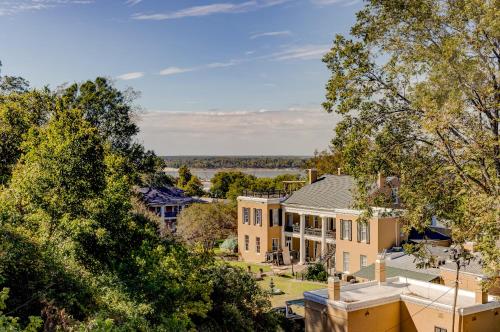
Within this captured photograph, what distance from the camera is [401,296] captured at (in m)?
22.4

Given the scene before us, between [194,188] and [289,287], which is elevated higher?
[194,188]

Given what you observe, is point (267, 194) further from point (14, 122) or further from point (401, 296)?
point (14, 122)

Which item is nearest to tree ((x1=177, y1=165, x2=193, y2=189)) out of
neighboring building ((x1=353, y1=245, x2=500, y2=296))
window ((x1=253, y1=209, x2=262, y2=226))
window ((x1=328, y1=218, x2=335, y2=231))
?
window ((x1=253, y1=209, x2=262, y2=226))

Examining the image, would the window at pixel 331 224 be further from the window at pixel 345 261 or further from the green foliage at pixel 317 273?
the green foliage at pixel 317 273

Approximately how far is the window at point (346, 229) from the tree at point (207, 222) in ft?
43.8

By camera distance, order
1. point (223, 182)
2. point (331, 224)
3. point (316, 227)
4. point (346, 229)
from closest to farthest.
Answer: point (346, 229)
point (331, 224)
point (316, 227)
point (223, 182)

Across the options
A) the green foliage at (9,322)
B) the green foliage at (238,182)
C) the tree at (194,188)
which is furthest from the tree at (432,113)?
the tree at (194,188)

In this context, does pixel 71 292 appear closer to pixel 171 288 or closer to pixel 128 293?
pixel 128 293

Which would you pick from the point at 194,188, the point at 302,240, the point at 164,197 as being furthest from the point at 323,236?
the point at 194,188

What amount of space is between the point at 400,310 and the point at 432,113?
1165 cm

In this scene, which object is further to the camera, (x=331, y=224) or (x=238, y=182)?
(x=238, y=182)

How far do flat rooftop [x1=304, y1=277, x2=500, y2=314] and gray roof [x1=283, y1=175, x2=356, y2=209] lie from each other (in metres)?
14.7

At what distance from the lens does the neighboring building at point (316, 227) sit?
118 feet

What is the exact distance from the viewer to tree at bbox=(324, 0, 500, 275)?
14.1m
